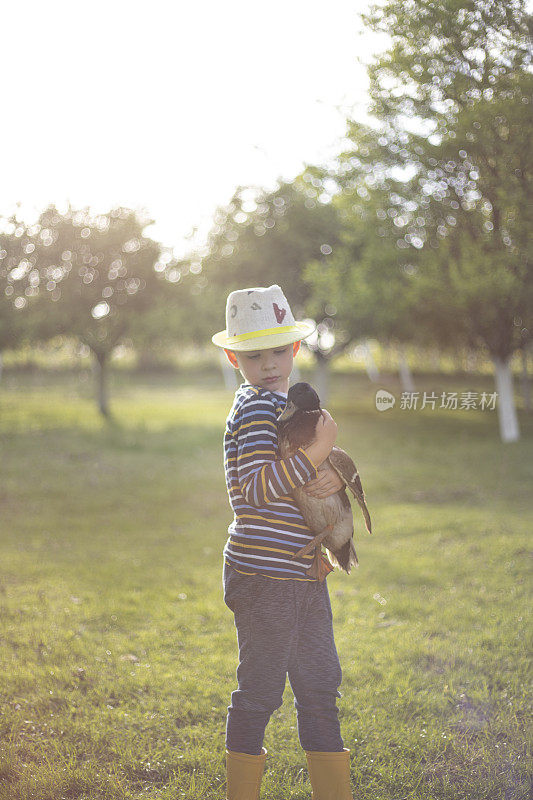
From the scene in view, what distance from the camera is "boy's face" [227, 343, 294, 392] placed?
2.70m

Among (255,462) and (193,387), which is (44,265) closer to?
(255,462)

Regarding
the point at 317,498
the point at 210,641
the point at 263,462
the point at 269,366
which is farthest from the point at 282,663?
the point at 210,641

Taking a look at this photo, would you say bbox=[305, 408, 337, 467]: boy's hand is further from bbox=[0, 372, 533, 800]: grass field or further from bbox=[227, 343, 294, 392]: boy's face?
bbox=[0, 372, 533, 800]: grass field

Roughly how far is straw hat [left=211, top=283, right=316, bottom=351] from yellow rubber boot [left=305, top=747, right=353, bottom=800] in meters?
1.52

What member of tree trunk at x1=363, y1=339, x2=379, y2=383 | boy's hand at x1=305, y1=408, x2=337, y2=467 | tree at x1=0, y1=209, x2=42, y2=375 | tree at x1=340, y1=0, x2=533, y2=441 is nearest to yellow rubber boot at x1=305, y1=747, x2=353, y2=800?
boy's hand at x1=305, y1=408, x2=337, y2=467

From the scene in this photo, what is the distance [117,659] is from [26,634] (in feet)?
2.81

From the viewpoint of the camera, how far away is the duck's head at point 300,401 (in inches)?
98.9

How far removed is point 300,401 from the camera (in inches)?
98.8

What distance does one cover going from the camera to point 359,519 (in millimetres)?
9172

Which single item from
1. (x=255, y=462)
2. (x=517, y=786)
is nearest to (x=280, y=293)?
(x=255, y=462)

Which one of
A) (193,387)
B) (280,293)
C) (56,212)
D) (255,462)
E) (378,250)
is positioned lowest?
(193,387)

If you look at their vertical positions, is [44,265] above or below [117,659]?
above

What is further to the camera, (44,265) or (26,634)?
(44,265)

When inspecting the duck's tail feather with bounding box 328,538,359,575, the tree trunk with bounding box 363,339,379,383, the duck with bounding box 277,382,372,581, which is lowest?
the tree trunk with bounding box 363,339,379,383
